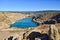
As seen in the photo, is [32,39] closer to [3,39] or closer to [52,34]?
[52,34]

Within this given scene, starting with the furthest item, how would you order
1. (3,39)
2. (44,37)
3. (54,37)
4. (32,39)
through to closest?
1. (3,39)
2. (32,39)
3. (44,37)
4. (54,37)

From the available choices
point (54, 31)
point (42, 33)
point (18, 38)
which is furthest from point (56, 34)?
point (18, 38)

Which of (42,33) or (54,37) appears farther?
(42,33)

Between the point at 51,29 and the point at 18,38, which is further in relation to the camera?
the point at 18,38

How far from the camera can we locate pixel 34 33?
823 inches

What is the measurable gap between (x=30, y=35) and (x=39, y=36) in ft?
3.72

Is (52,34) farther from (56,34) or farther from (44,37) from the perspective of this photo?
(44,37)

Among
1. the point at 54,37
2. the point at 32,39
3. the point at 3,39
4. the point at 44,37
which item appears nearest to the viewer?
the point at 54,37

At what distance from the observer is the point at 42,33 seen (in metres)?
20.5

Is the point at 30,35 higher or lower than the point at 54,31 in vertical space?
lower

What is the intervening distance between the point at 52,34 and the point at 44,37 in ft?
10.1

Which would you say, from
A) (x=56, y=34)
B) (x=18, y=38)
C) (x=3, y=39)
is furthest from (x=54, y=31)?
(x=3, y=39)

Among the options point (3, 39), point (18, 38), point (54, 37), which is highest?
point (54, 37)

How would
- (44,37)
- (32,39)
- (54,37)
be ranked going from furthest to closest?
(32,39) → (44,37) → (54,37)
